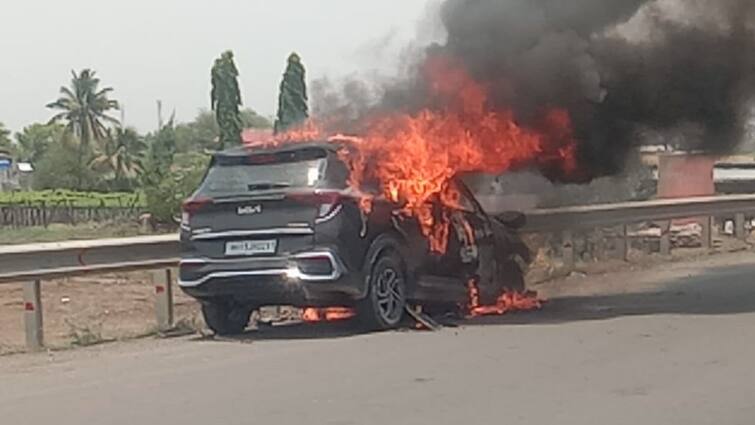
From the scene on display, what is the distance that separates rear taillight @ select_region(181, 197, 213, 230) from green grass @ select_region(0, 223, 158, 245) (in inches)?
856

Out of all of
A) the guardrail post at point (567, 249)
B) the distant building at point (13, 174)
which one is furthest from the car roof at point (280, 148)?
the distant building at point (13, 174)

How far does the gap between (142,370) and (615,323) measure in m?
4.57

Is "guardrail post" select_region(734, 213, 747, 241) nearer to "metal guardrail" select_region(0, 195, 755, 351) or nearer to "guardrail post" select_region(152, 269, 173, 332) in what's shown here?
"metal guardrail" select_region(0, 195, 755, 351)

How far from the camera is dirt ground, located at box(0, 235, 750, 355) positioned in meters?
13.1

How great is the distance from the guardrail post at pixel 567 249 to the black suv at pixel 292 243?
5932 mm

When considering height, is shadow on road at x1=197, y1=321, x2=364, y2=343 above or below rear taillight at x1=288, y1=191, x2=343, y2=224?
below

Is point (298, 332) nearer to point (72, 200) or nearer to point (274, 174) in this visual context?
point (274, 174)

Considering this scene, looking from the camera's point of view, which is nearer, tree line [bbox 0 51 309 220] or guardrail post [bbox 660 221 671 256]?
guardrail post [bbox 660 221 671 256]

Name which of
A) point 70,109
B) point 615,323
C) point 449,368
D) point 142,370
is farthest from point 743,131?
point 70,109

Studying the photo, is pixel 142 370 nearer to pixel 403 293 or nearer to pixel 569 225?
pixel 403 293

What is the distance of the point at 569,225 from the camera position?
17.9m

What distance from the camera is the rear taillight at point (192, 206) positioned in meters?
12.1

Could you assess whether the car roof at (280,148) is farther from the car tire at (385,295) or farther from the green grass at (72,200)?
the green grass at (72,200)

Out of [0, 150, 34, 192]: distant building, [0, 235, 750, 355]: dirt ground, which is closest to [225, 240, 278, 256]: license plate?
[0, 235, 750, 355]: dirt ground
